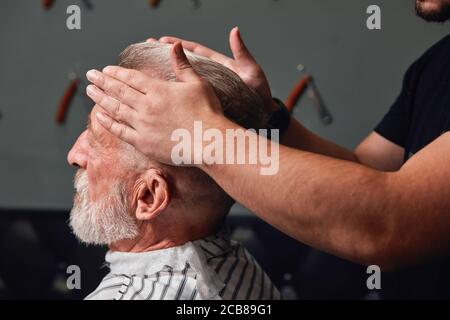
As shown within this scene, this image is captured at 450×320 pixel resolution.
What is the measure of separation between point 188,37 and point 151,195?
127 cm

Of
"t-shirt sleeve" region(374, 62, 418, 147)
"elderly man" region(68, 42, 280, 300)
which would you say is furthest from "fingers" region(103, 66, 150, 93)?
"t-shirt sleeve" region(374, 62, 418, 147)

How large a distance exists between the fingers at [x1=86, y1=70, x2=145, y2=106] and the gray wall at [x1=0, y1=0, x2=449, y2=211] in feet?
4.28

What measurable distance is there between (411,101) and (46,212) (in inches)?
58.5

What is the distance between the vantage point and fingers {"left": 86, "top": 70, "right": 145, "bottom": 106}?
1.15 metres

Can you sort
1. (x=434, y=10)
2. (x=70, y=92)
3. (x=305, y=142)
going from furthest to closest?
(x=70, y=92)
(x=305, y=142)
(x=434, y=10)

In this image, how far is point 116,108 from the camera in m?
1.18

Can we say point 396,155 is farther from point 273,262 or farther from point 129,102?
point 129,102

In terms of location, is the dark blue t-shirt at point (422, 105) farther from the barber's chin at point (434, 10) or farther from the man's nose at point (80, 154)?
the man's nose at point (80, 154)

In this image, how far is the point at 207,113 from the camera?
1124 millimetres

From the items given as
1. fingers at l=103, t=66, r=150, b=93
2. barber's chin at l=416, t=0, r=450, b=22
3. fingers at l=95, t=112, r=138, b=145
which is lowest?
fingers at l=95, t=112, r=138, b=145

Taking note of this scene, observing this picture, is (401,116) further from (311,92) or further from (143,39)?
(143,39)

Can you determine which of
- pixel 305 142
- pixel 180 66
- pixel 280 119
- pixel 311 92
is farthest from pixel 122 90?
pixel 311 92

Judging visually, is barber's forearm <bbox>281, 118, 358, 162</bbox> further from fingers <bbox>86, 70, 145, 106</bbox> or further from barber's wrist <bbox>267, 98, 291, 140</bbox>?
fingers <bbox>86, 70, 145, 106</bbox>

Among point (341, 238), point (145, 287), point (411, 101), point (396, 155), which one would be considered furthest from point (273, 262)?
point (341, 238)
